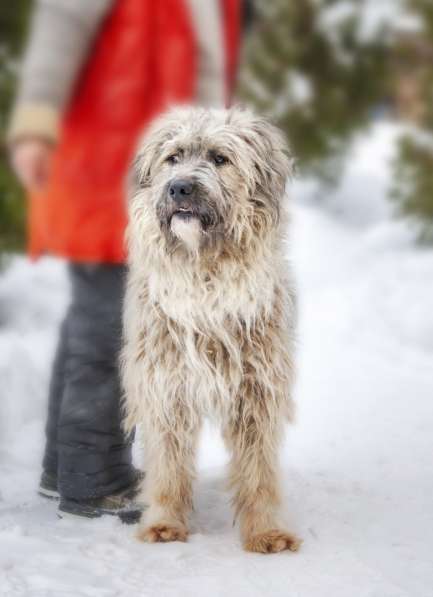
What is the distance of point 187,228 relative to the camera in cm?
275

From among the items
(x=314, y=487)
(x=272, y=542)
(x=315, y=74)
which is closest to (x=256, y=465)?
(x=272, y=542)

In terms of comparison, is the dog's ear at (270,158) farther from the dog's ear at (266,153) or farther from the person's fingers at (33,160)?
the person's fingers at (33,160)

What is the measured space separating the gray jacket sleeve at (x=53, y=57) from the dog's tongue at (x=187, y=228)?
18.9 inches

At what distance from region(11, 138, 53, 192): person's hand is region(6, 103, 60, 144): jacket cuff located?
2 centimetres

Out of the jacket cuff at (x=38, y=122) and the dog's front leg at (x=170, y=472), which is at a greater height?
the jacket cuff at (x=38, y=122)

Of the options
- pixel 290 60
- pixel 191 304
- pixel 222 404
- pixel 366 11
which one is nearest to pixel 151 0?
pixel 191 304

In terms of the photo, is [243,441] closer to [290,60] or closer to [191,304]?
[191,304]

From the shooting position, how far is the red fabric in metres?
2.77

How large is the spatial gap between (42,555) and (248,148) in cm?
151

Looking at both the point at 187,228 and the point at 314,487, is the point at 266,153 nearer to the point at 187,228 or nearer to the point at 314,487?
the point at 187,228

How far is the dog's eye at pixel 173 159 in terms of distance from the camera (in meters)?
2.87

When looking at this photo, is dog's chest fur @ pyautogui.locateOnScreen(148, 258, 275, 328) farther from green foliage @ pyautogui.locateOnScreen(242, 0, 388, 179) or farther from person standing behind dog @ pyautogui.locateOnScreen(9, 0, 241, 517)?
green foliage @ pyautogui.locateOnScreen(242, 0, 388, 179)

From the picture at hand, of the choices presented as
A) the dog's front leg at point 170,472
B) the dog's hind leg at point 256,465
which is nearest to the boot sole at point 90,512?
the dog's front leg at point 170,472

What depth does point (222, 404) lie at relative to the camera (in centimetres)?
295
